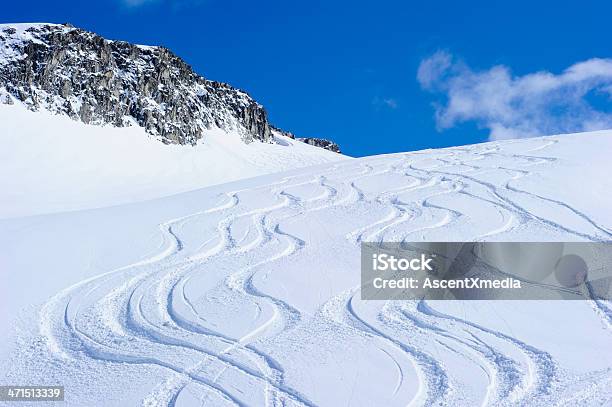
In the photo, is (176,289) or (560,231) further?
(560,231)

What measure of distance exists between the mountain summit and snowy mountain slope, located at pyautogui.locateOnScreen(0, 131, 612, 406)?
31.1 meters

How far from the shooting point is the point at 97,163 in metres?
32.5

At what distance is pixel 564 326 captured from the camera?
5586 millimetres

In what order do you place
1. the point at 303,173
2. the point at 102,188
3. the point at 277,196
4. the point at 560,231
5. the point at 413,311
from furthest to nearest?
the point at 102,188
the point at 303,173
the point at 277,196
the point at 560,231
the point at 413,311

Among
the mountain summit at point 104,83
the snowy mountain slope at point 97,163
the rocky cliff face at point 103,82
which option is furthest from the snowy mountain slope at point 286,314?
the rocky cliff face at point 103,82

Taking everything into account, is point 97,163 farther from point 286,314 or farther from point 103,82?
point 286,314

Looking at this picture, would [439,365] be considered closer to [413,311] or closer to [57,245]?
[413,311]

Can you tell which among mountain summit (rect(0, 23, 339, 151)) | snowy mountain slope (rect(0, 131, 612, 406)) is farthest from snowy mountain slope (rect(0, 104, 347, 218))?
snowy mountain slope (rect(0, 131, 612, 406))

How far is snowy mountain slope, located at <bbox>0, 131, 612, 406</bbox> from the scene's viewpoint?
4691 millimetres

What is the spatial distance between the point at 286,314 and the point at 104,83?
42.4 meters

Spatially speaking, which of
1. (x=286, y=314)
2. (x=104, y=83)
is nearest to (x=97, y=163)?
(x=104, y=83)

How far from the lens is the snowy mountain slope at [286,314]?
4691 millimetres

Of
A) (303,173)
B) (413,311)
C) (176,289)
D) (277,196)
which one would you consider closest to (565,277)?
(413,311)

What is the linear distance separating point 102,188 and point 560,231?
23.9 m
